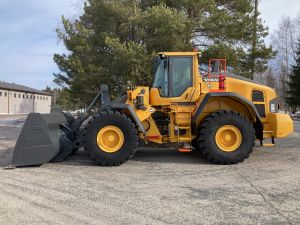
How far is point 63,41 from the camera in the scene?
2375cm

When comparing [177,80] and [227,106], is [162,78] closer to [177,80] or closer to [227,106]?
[177,80]

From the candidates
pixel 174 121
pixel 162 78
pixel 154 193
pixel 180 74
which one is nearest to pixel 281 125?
pixel 174 121

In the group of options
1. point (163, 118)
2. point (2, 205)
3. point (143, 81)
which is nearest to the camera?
point (2, 205)

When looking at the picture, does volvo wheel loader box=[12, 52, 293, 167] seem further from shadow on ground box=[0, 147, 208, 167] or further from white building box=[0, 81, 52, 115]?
white building box=[0, 81, 52, 115]

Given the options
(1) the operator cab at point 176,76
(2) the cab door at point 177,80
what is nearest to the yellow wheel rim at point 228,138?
(2) the cab door at point 177,80

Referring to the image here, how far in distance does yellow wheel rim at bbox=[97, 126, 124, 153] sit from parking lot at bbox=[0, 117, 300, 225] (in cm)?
53

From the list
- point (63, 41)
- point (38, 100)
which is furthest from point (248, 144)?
point (38, 100)

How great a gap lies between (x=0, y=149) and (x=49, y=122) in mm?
4159

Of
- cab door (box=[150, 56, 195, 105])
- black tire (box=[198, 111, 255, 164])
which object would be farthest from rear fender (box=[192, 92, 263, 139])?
cab door (box=[150, 56, 195, 105])

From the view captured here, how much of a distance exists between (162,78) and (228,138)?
231 centimetres

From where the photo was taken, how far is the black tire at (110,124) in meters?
9.91

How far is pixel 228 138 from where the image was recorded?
10.2m

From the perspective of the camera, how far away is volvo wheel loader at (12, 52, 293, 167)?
32.5ft

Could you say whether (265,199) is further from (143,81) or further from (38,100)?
(38,100)
